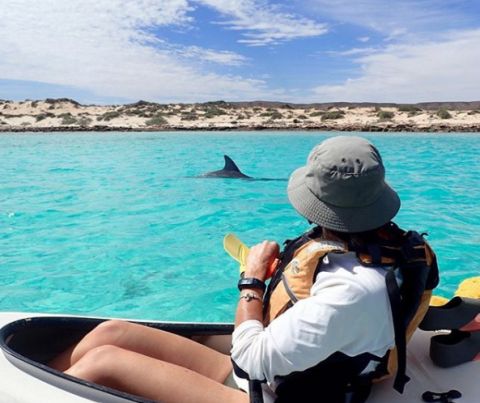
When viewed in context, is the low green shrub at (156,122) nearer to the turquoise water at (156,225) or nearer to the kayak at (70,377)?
the turquoise water at (156,225)

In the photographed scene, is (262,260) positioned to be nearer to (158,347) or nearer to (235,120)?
(158,347)

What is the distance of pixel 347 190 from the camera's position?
72.8 inches

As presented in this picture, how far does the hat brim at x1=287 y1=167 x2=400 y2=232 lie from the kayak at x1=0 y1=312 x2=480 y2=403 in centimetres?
85

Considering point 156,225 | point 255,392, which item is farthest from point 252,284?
point 156,225

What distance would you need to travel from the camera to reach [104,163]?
19.7m

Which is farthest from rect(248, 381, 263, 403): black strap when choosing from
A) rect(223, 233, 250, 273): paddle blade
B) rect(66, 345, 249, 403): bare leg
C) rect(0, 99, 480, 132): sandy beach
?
rect(0, 99, 480, 132): sandy beach

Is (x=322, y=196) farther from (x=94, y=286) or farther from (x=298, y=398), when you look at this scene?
(x=94, y=286)

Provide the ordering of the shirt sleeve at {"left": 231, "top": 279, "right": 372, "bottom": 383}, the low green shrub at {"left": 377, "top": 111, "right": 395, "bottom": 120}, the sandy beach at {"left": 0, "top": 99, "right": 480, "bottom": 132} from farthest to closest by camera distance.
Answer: the low green shrub at {"left": 377, "top": 111, "right": 395, "bottom": 120} → the sandy beach at {"left": 0, "top": 99, "right": 480, "bottom": 132} → the shirt sleeve at {"left": 231, "top": 279, "right": 372, "bottom": 383}

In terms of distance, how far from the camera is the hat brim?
1.85m

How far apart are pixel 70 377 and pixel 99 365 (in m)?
0.14

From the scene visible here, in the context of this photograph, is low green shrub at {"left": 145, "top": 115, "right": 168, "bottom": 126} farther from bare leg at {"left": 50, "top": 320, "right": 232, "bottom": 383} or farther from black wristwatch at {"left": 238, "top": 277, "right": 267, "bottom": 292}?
black wristwatch at {"left": 238, "top": 277, "right": 267, "bottom": 292}

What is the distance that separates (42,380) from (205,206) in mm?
9137

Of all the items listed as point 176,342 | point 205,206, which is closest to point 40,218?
point 205,206

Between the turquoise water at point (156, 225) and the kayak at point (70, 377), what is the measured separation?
2853mm
